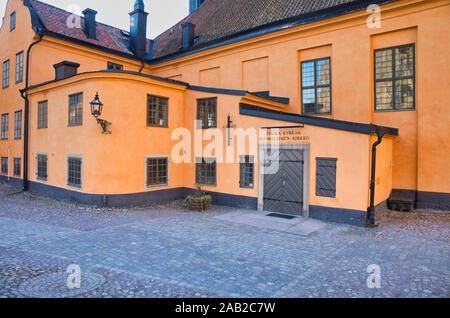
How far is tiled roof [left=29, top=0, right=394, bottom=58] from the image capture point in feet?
54.1

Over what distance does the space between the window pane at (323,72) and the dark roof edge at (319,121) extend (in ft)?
12.0

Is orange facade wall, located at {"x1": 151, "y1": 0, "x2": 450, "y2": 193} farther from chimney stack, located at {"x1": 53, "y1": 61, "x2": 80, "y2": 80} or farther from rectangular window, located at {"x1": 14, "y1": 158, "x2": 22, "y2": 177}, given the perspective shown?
rectangular window, located at {"x1": 14, "y1": 158, "x2": 22, "y2": 177}

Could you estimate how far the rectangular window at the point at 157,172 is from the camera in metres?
14.0

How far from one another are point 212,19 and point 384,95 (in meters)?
13.4

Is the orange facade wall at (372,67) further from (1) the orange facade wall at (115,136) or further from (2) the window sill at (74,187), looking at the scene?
(2) the window sill at (74,187)

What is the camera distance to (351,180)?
10.1 m

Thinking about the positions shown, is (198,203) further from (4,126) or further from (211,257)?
(4,126)

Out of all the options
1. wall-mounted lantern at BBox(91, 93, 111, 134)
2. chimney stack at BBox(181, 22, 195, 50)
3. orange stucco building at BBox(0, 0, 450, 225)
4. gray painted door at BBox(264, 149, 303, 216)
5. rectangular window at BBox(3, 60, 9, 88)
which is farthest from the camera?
chimney stack at BBox(181, 22, 195, 50)

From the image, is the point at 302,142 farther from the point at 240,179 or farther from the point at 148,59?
the point at 148,59

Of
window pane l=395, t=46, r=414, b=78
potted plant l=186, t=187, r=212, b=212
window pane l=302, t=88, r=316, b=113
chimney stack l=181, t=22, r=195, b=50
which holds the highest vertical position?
chimney stack l=181, t=22, r=195, b=50

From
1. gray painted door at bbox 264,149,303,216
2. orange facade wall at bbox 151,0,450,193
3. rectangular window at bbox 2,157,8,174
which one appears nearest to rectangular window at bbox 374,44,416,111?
orange facade wall at bbox 151,0,450,193

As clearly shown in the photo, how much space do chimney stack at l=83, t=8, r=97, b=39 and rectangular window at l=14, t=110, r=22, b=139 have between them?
6.97 metres

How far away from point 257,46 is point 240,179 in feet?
27.1
